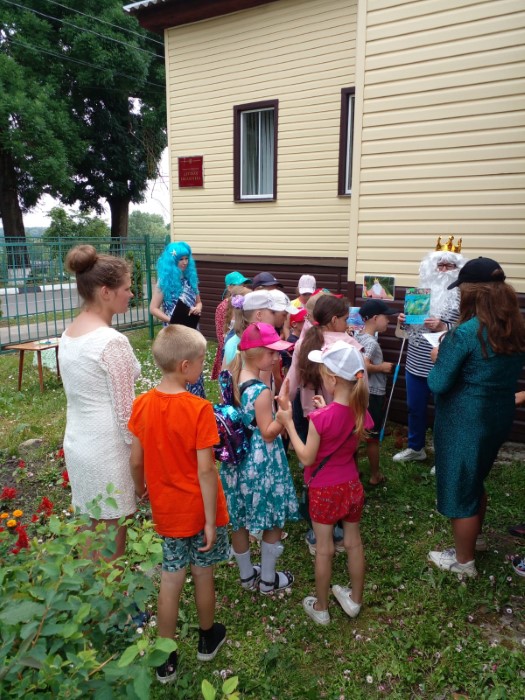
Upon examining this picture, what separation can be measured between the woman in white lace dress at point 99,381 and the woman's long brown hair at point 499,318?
191 cm

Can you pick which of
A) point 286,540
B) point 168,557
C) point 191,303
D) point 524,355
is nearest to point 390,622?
point 286,540

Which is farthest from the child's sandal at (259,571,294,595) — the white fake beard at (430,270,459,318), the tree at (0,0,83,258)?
the tree at (0,0,83,258)

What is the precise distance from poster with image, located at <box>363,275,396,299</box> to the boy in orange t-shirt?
3.55 meters

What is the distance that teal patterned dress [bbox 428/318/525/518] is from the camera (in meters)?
2.84

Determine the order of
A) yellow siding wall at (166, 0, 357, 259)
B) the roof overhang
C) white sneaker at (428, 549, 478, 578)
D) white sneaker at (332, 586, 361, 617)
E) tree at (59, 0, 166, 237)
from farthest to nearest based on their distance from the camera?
tree at (59, 0, 166, 237), the roof overhang, yellow siding wall at (166, 0, 357, 259), white sneaker at (428, 549, 478, 578), white sneaker at (332, 586, 361, 617)

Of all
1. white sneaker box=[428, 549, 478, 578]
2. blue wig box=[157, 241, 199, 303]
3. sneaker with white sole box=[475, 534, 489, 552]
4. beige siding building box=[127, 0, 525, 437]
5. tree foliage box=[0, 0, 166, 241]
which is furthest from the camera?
tree foliage box=[0, 0, 166, 241]

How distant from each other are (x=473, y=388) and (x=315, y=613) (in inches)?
62.1

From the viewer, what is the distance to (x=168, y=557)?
2.41 meters

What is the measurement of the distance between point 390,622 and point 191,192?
9.47m

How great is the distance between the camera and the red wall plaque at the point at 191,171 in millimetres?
10406

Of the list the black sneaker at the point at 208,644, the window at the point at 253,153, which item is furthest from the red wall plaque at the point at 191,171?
the black sneaker at the point at 208,644

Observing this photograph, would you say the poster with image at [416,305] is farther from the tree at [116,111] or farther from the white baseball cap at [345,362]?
the tree at [116,111]

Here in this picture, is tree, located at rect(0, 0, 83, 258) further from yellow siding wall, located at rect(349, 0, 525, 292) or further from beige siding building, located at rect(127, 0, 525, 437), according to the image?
yellow siding wall, located at rect(349, 0, 525, 292)

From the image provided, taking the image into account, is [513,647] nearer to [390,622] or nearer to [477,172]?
[390,622]
